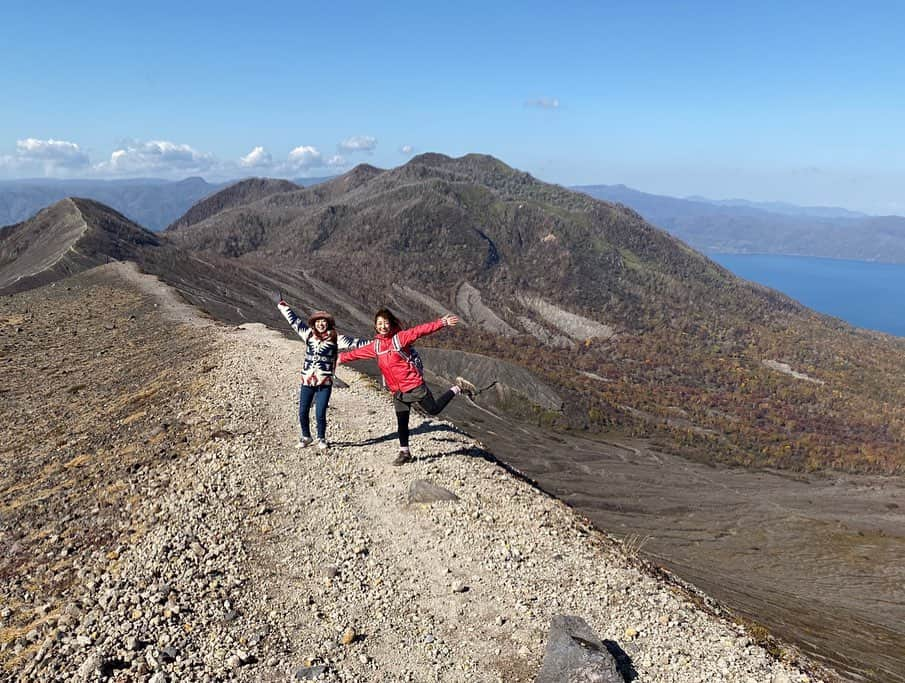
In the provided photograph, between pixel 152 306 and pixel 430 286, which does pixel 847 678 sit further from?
pixel 430 286

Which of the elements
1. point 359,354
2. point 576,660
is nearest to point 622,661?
point 576,660

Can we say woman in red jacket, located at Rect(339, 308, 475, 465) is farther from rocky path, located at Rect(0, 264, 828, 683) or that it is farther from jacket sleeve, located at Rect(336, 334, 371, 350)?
rocky path, located at Rect(0, 264, 828, 683)

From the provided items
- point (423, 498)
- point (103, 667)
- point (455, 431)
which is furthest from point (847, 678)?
point (103, 667)

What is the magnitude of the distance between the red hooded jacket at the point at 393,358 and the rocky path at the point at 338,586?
2044 millimetres

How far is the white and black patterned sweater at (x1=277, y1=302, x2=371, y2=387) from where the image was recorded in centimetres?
1066

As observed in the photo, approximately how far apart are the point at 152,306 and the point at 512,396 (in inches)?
1206

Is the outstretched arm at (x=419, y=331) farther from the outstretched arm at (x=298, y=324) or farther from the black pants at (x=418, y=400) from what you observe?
the outstretched arm at (x=298, y=324)

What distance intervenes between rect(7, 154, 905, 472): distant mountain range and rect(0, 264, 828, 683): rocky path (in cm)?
2816

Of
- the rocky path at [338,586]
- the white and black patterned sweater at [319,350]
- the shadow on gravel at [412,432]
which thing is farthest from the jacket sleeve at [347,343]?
the shadow on gravel at [412,432]

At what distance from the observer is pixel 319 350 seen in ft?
35.0

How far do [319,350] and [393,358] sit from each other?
1.66m

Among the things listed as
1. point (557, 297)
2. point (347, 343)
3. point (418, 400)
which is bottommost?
point (557, 297)

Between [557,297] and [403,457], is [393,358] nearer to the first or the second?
[403,457]

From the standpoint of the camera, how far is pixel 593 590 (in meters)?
8.02
